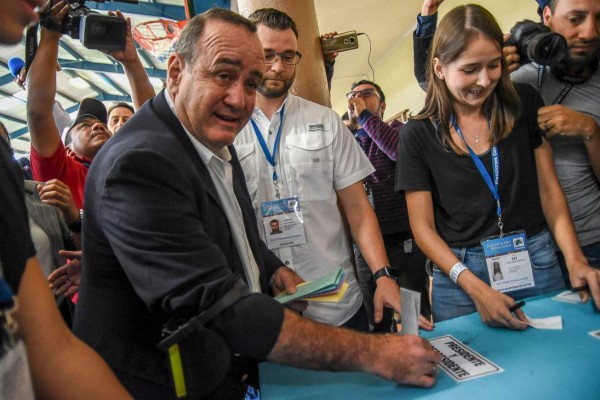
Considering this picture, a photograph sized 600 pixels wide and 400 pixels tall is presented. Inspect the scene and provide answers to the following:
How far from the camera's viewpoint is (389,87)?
27.8ft

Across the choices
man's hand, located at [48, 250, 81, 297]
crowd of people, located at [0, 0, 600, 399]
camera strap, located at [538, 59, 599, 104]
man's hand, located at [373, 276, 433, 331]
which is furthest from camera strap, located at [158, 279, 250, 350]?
camera strap, located at [538, 59, 599, 104]

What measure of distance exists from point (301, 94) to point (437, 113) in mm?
767

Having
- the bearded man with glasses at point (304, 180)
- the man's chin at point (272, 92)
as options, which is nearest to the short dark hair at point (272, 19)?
the bearded man with glasses at point (304, 180)

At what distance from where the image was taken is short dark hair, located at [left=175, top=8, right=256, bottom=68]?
41.5 inches

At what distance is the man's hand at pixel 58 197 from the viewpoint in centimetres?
152

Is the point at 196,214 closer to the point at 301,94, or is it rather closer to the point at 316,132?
the point at 316,132

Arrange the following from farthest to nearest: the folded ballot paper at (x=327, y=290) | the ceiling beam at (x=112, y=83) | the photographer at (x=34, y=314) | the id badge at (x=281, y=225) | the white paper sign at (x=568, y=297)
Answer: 1. the ceiling beam at (x=112, y=83)
2. the id badge at (x=281, y=225)
3. the white paper sign at (x=568, y=297)
4. the folded ballot paper at (x=327, y=290)
5. the photographer at (x=34, y=314)

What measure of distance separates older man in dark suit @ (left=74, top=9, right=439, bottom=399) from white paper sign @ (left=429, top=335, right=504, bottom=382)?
0.05 m

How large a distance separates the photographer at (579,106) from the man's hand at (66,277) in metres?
1.71

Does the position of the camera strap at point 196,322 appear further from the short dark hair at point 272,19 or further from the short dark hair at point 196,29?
the short dark hair at point 272,19

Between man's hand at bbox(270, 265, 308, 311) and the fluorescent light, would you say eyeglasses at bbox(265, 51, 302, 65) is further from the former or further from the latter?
the fluorescent light

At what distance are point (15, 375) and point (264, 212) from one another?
40.3 inches

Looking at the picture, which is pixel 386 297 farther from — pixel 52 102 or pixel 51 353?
pixel 52 102

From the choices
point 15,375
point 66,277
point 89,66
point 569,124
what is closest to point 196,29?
point 15,375
